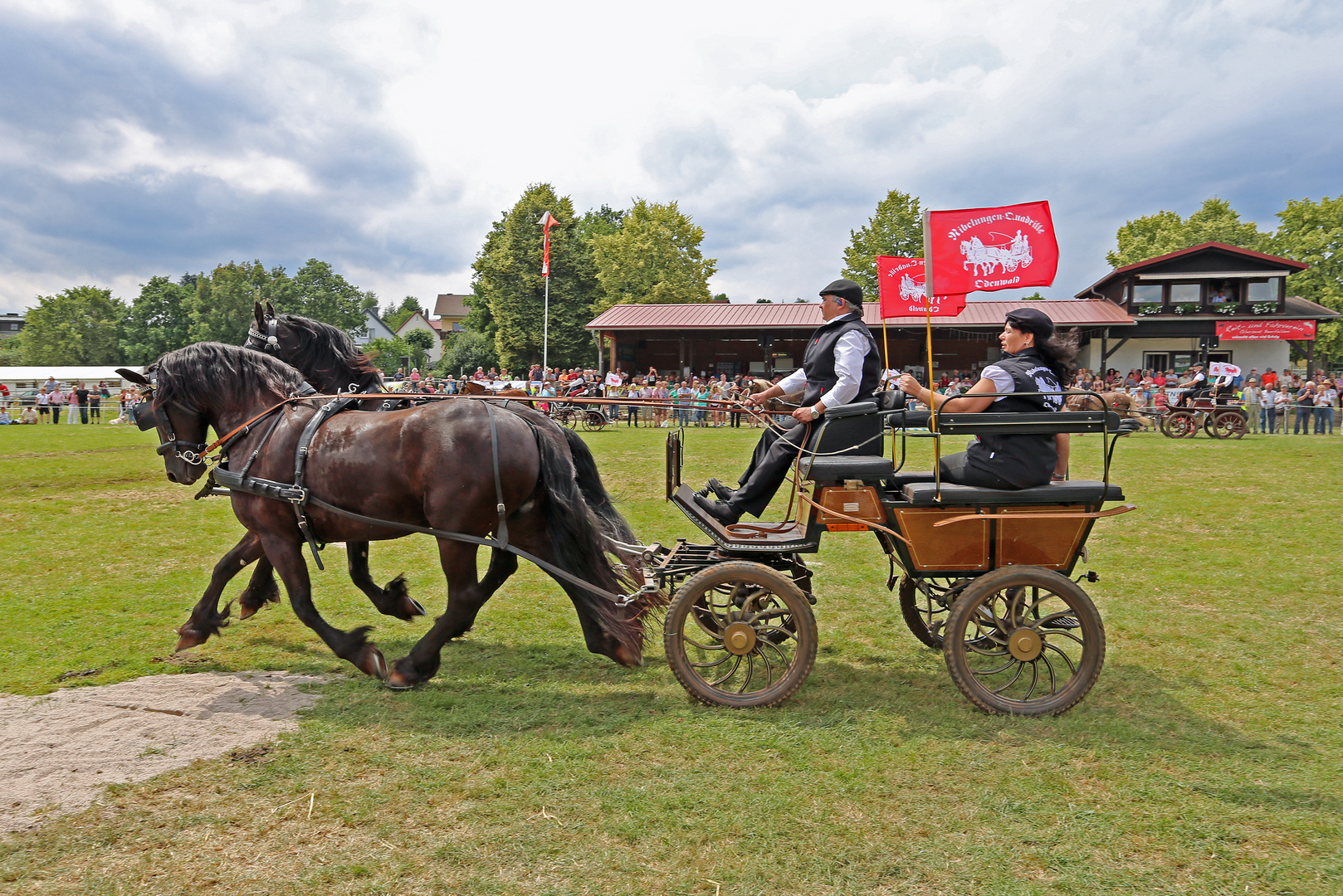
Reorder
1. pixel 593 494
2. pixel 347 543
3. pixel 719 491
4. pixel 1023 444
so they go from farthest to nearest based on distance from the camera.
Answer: pixel 347 543 → pixel 593 494 → pixel 719 491 → pixel 1023 444

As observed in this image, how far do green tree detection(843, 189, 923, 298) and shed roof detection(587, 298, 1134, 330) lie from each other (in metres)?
7.13

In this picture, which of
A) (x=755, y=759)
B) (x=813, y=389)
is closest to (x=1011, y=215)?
(x=813, y=389)

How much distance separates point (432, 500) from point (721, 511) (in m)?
1.72

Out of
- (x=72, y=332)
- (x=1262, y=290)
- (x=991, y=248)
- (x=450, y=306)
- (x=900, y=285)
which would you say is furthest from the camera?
(x=450, y=306)

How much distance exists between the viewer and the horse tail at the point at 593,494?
5.18m

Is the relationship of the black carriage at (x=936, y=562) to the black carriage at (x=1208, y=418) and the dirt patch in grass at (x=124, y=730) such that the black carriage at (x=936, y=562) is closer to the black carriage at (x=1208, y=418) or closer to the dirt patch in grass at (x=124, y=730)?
the dirt patch in grass at (x=124, y=730)

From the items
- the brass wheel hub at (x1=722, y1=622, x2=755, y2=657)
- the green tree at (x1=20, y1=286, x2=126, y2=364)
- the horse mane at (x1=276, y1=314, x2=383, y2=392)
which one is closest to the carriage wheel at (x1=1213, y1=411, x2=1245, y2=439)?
the brass wheel hub at (x1=722, y1=622, x2=755, y2=657)

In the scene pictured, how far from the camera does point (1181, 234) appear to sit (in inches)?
1949

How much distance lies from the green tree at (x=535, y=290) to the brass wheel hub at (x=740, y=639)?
44718mm

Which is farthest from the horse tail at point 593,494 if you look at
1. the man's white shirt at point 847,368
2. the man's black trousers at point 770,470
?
the man's white shirt at point 847,368

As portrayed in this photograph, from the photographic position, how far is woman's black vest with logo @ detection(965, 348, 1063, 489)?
14.0ft

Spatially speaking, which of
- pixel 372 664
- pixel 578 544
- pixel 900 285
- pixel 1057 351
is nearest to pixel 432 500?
pixel 578 544

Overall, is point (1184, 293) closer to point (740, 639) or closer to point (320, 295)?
point (740, 639)

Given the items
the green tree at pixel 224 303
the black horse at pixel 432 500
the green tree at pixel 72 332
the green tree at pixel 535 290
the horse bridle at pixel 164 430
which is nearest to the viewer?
the black horse at pixel 432 500
